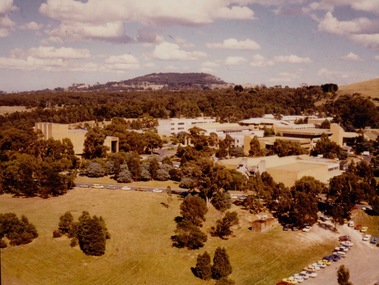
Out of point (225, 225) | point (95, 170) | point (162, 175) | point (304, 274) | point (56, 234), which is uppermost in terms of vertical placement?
point (95, 170)

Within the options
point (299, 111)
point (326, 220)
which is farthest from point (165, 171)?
point (299, 111)

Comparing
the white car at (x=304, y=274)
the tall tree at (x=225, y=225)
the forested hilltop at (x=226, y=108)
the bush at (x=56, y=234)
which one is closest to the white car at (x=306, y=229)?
the tall tree at (x=225, y=225)

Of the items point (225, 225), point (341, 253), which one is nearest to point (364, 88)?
point (341, 253)

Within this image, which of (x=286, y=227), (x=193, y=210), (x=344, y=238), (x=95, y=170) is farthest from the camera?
(x=95, y=170)

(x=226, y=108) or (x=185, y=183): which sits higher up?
(x=226, y=108)

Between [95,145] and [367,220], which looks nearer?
[367,220]

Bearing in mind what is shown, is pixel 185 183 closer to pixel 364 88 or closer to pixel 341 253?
pixel 341 253

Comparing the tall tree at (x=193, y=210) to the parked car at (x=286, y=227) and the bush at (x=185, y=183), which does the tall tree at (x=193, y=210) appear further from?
the bush at (x=185, y=183)

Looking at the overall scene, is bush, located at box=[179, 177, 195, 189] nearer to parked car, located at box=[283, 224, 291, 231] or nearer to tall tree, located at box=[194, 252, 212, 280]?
parked car, located at box=[283, 224, 291, 231]
